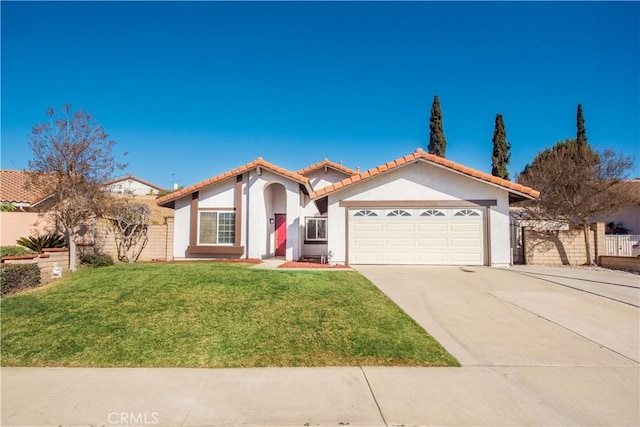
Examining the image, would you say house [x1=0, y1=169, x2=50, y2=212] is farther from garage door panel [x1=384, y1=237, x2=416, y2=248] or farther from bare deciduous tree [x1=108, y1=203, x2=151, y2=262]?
garage door panel [x1=384, y1=237, x2=416, y2=248]

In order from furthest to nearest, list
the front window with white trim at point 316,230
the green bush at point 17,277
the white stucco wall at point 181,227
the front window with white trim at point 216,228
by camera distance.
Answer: the front window with white trim at point 316,230
the white stucco wall at point 181,227
the front window with white trim at point 216,228
the green bush at point 17,277

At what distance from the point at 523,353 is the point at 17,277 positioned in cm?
1191

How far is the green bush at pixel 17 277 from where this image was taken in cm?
908

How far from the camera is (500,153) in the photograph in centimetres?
3194

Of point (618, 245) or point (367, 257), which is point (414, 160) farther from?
point (618, 245)

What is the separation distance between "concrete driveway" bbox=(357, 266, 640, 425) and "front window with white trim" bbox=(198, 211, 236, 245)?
8.82 meters

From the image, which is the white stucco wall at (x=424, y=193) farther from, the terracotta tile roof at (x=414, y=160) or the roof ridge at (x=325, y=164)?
the roof ridge at (x=325, y=164)

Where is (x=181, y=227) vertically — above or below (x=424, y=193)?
below

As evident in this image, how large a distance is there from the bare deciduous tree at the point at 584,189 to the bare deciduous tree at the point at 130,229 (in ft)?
65.3

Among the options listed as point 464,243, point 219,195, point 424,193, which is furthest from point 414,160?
point 219,195

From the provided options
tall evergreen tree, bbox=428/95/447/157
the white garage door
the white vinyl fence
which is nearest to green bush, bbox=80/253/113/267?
the white garage door

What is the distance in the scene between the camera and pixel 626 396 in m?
4.42

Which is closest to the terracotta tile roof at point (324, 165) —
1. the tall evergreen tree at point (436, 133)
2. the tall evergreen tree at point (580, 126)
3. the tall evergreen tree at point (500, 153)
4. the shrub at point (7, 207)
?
the tall evergreen tree at point (436, 133)

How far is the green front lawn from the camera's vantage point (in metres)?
5.47
